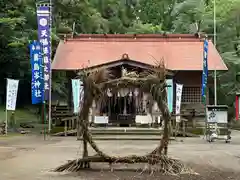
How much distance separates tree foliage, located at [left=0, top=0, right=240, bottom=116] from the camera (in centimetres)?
2348

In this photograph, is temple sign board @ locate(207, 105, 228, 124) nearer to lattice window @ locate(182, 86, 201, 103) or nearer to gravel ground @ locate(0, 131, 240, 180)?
gravel ground @ locate(0, 131, 240, 180)

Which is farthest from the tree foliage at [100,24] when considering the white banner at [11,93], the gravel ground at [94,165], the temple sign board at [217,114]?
the temple sign board at [217,114]

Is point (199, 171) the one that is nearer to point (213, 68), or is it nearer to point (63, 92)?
point (213, 68)

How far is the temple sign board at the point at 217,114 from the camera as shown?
16594 mm

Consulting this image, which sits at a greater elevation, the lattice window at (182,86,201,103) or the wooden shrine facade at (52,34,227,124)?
the wooden shrine facade at (52,34,227,124)

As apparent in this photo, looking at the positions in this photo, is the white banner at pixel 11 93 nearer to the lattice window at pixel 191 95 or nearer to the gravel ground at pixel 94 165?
the gravel ground at pixel 94 165

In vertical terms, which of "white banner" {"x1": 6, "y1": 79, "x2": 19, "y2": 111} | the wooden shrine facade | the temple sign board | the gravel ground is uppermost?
the wooden shrine facade

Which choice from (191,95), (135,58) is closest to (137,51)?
(135,58)

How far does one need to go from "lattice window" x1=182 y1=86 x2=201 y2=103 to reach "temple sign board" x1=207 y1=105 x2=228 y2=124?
5054 millimetres

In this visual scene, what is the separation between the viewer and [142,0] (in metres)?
40.0

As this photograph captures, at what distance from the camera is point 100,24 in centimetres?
3083

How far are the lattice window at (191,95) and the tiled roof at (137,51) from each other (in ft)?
5.00


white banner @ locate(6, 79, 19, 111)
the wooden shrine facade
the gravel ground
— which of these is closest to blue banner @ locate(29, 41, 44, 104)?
white banner @ locate(6, 79, 19, 111)

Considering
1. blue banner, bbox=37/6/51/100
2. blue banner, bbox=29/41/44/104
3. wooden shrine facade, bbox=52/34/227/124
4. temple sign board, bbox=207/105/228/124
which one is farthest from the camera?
wooden shrine facade, bbox=52/34/227/124
